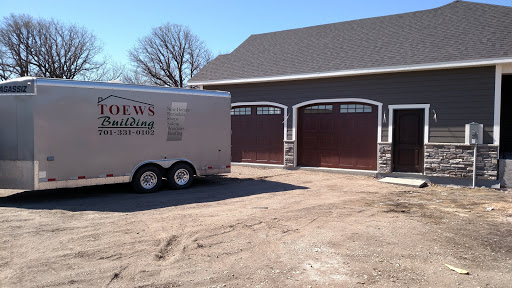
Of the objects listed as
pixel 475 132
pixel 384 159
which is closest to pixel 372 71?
pixel 384 159

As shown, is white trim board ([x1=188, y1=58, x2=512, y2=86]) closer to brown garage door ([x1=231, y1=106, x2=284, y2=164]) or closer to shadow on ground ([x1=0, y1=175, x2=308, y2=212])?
brown garage door ([x1=231, y1=106, x2=284, y2=164])

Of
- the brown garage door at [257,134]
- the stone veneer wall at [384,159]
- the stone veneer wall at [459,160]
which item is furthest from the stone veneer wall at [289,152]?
the stone veneer wall at [459,160]

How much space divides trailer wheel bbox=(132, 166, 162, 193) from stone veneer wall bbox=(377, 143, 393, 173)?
290 inches

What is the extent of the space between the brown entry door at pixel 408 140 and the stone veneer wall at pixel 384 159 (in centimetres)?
31

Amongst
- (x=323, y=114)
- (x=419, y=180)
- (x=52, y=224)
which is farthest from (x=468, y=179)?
(x=52, y=224)

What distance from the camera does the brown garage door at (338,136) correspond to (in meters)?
13.0

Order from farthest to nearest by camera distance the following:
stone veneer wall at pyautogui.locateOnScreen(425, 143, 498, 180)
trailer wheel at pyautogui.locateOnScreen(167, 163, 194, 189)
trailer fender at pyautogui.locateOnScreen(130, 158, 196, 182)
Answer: stone veneer wall at pyautogui.locateOnScreen(425, 143, 498, 180) → trailer wheel at pyautogui.locateOnScreen(167, 163, 194, 189) → trailer fender at pyautogui.locateOnScreen(130, 158, 196, 182)

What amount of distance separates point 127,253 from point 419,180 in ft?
31.5

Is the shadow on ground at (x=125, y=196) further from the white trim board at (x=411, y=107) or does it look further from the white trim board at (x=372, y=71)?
the white trim board at (x=372, y=71)

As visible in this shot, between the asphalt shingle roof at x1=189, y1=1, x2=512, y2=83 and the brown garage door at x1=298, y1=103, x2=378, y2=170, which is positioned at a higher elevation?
the asphalt shingle roof at x1=189, y1=1, x2=512, y2=83

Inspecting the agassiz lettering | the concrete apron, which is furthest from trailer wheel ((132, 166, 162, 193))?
the concrete apron

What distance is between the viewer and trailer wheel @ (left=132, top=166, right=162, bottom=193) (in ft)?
31.1

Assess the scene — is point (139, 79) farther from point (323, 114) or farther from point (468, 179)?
point (468, 179)

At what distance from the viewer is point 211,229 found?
20.6ft
